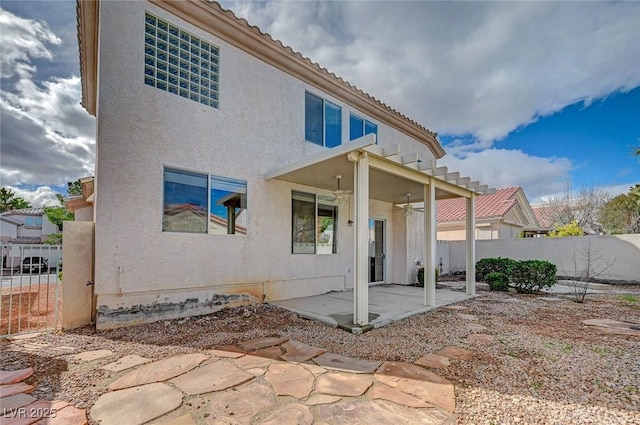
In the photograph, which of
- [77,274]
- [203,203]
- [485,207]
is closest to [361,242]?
[203,203]

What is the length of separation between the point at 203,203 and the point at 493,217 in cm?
1792

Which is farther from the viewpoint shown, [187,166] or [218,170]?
[218,170]

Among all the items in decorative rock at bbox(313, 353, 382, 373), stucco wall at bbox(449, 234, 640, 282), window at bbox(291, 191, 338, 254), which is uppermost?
window at bbox(291, 191, 338, 254)

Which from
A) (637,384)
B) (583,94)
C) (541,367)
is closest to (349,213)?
(541,367)

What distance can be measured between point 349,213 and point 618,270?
1251cm

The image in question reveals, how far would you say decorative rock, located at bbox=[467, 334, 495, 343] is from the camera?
5.16 metres

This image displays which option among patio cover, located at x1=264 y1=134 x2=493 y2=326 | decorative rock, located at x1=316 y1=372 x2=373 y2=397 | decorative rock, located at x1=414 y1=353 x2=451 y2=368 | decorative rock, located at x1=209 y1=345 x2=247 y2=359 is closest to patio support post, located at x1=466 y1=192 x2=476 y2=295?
patio cover, located at x1=264 y1=134 x2=493 y2=326

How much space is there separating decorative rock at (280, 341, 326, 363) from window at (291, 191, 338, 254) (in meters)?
3.76

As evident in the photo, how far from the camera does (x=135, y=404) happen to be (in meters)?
3.04

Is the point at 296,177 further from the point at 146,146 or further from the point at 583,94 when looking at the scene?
the point at 583,94

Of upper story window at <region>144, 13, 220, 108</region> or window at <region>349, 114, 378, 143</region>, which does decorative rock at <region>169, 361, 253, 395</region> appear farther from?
window at <region>349, 114, 378, 143</region>

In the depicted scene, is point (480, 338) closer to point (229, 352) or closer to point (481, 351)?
point (481, 351)

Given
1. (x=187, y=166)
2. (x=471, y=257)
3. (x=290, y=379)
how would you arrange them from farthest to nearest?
(x=471, y=257), (x=187, y=166), (x=290, y=379)

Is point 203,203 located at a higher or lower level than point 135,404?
higher
